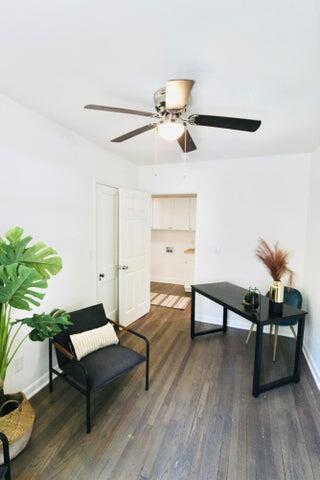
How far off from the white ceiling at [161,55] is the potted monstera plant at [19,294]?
110 cm

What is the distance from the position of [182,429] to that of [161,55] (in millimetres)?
2640

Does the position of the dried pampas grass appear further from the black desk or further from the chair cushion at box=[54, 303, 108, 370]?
the chair cushion at box=[54, 303, 108, 370]

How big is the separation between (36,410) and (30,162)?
85.9 inches

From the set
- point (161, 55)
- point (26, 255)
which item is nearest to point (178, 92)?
point (161, 55)

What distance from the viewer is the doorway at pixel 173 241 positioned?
559cm

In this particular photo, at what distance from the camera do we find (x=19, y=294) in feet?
4.75

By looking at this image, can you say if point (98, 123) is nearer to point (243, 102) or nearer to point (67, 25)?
point (67, 25)

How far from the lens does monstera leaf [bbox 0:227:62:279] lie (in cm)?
153

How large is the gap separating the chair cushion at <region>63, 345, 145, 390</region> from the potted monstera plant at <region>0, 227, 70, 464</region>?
42cm

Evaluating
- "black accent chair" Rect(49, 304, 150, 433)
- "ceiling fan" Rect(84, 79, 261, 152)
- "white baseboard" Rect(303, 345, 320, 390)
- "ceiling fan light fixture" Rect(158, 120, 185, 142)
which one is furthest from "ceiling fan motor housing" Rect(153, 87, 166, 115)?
"white baseboard" Rect(303, 345, 320, 390)

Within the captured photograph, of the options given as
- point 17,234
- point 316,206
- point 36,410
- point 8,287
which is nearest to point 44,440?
point 36,410

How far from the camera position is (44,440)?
5.98 ft

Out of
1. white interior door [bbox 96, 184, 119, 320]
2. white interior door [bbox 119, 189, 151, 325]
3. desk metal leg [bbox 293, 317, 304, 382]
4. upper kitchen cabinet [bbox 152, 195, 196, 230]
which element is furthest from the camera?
upper kitchen cabinet [bbox 152, 195, 196, 230]

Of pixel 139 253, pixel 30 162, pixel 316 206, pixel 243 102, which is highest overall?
pixel 243 102
